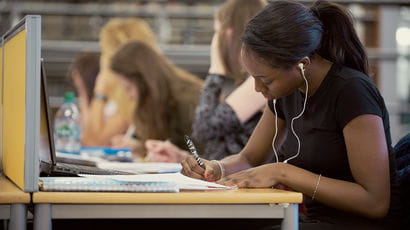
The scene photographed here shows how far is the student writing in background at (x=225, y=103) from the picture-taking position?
2846 millimetres

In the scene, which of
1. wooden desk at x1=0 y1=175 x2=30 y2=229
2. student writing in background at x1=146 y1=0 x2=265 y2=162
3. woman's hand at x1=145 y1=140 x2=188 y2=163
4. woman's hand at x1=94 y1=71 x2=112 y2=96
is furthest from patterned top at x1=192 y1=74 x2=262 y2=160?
woman's hand at x1=94 y1=71 x2=112 y2=96

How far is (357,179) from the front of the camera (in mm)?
1639

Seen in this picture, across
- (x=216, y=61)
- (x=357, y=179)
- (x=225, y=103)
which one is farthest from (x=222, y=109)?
(x=357, y=179)

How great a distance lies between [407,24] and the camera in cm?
520

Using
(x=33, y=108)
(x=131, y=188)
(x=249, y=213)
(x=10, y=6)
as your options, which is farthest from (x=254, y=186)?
(x=10, y=6)

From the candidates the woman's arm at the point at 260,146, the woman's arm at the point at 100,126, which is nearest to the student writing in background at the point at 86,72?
the woman's arm at the point at 100,126

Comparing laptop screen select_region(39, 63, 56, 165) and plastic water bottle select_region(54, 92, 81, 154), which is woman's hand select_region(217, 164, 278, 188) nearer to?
laptop screen select_region(39, 63, 56, 165)

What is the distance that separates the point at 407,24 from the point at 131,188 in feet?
13.7

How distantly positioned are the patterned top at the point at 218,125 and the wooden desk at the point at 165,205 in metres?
1.43

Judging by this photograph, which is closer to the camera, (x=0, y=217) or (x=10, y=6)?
(x=0, y=217)

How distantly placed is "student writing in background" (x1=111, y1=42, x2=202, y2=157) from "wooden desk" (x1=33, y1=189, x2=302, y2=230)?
7.21 feet

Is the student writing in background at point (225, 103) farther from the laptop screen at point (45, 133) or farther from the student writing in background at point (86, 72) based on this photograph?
the student writing in background at point (86, 72)

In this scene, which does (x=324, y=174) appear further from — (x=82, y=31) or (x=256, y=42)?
(x=82, y=31)

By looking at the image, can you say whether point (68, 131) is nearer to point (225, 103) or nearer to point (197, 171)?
point (225, 103)
